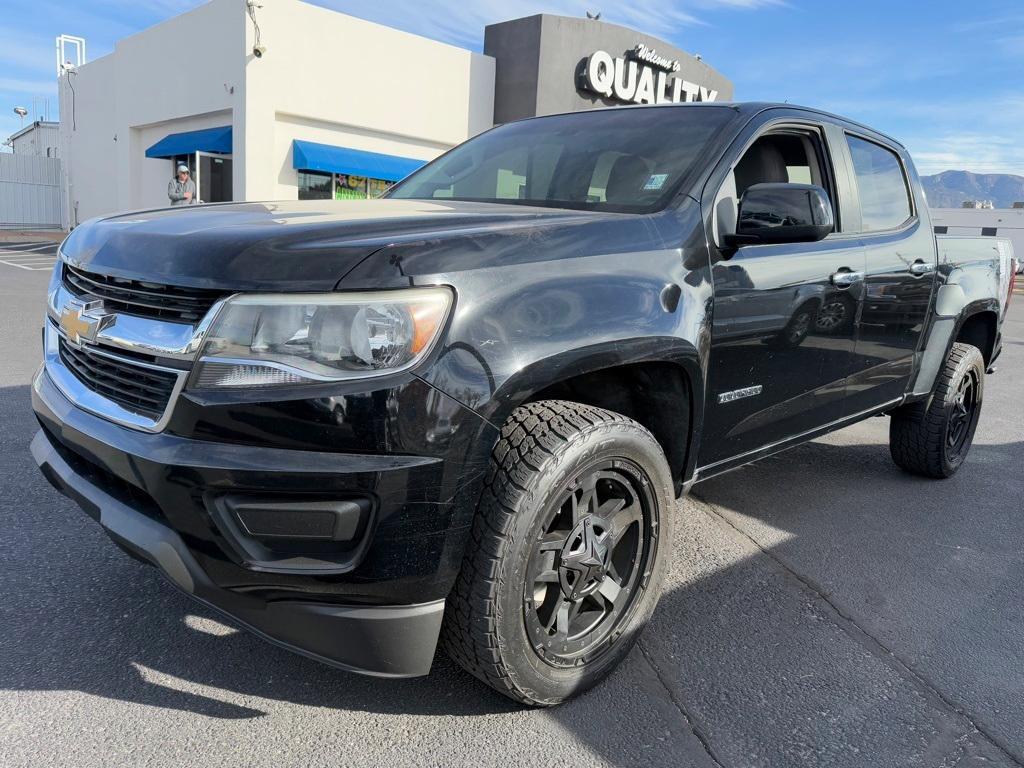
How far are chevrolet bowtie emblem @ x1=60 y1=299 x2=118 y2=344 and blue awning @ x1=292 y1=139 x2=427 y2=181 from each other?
1549 centimetres

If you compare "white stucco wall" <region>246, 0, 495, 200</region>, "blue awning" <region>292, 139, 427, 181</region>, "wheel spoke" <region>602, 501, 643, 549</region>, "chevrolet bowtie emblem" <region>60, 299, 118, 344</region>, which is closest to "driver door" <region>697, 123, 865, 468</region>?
"wheel spoke" <region>602, 501, 643, 549</region>

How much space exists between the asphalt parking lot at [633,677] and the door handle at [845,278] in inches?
46.7

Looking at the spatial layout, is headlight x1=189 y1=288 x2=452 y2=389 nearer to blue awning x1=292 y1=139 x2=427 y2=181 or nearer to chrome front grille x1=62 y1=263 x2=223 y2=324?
chrome front grille x1=62 y1=263 x2=223 y2=324

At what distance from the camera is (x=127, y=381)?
1938mm

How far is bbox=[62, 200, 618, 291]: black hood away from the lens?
1.75 metres

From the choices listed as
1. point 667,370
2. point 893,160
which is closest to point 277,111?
point 893,160

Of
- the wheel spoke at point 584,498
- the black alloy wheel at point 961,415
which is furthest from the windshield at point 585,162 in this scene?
the black alloy wheel at point 961,415

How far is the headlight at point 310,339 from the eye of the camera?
5.65 ft

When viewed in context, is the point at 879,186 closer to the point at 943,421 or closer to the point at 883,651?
the point at 943,421

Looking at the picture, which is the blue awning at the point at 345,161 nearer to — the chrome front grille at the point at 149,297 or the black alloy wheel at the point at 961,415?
the black alloy wheel at the point at 961,415

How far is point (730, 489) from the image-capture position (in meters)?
4.22

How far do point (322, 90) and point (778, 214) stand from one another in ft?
57.2

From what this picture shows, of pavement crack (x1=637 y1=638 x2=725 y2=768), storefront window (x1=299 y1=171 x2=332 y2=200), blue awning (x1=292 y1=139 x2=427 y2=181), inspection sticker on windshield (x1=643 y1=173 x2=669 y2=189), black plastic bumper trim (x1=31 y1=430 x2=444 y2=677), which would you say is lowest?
pavement crack (x1=637 y1=638 x2=725 y2=768)

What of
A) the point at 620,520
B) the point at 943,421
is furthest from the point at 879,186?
the point at 620,520
